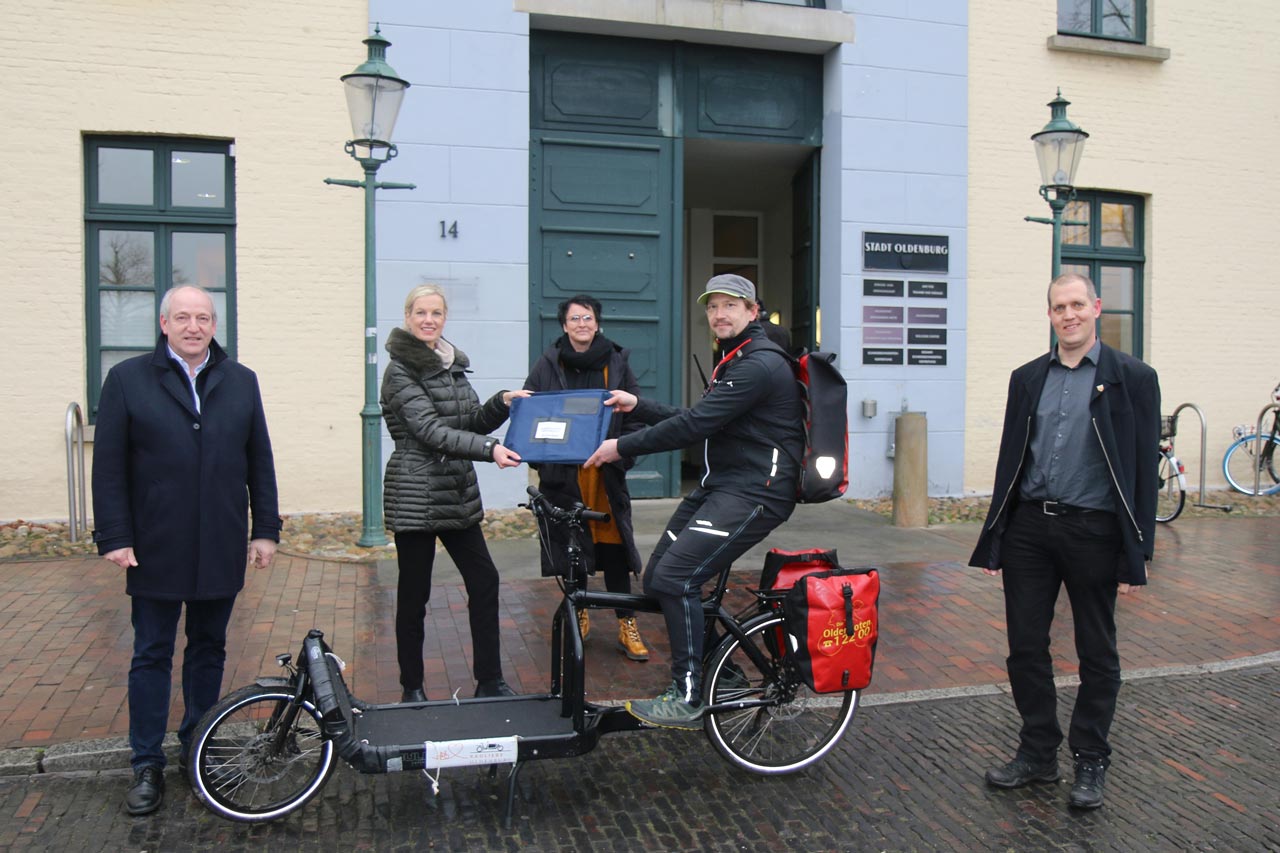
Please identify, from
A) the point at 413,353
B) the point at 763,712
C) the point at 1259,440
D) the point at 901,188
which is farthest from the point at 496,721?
the point at 1259,440

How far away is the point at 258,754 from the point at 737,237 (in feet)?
41.3

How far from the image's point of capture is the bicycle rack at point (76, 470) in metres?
8.28


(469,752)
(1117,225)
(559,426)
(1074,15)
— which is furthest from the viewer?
(1117,225)

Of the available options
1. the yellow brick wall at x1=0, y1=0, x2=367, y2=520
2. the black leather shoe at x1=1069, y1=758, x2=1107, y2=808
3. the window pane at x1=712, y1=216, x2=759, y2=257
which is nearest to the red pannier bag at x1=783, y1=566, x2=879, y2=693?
the black leather shoe at x1=1069, y1=758, x2=1107, y2=808

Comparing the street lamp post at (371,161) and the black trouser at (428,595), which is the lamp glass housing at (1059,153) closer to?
the street lamp post at (371,161)

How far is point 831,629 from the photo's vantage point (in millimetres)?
3938

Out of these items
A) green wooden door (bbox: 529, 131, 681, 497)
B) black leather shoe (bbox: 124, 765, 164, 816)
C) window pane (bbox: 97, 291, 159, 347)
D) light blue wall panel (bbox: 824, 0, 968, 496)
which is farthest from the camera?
light blue wall panel (bbox: 824, 0, 968, 496)

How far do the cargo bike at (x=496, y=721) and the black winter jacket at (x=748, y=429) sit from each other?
388mm

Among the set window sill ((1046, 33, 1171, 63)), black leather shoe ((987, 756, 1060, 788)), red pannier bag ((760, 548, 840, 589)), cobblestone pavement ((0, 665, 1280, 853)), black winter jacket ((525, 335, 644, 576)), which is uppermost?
window sill ((1046, 33, 1171, 63))

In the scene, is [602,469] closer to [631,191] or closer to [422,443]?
[422,443]

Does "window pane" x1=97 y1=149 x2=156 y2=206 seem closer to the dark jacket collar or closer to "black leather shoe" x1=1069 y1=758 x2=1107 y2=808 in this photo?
the dark jacket collar

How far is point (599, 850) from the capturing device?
138 inches

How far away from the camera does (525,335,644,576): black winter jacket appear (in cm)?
530

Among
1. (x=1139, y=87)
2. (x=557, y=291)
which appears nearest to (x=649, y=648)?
(x=557, y=291)
